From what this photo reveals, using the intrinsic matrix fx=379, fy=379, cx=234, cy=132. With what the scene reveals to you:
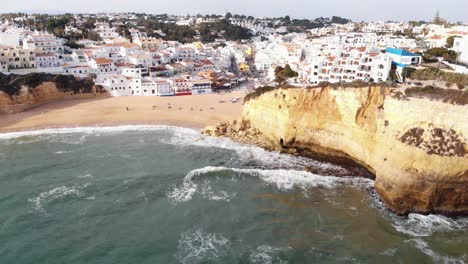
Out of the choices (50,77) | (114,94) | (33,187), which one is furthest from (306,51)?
(33,187)

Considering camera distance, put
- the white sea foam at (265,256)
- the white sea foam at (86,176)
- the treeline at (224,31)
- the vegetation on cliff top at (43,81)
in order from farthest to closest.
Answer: the treeline at (224,31)
the vegetation on cliff top at (43,81)
the white sea foam at (86,176)
the white sea foam at (265,256)

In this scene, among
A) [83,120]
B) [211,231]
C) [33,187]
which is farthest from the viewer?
[83,120]

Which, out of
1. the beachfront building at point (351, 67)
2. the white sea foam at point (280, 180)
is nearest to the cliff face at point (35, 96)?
the beachfront building at point (351, 67)

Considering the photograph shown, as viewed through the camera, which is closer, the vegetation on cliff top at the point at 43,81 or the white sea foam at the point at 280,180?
the white sea foam at the point at 280,180

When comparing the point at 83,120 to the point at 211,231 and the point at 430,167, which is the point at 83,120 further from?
the point at 430,167

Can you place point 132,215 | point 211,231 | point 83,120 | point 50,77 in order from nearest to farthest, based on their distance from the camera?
1. point 211,231
2. point 132,215
3. point 83,120
4. point 50,77

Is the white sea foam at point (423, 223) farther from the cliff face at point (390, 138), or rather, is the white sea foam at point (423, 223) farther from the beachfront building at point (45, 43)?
the beachfront building at point (45, 43)

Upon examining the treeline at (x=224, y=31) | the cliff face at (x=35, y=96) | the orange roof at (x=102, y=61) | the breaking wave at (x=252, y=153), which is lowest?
the breaking wave at (x=252, y=153)
